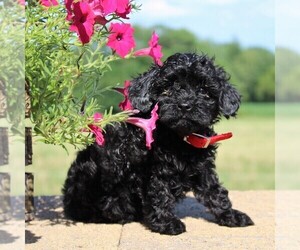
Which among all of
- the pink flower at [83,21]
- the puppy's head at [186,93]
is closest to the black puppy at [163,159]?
the puppy's head at [186,93]

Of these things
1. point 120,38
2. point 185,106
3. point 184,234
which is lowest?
point 184,234

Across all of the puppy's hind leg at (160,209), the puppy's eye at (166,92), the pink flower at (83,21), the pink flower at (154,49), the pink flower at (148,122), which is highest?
the pink flower at (83,21)

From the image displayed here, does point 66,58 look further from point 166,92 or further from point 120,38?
point 166,92

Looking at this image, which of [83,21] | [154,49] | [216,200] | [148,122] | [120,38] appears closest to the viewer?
[83,21]

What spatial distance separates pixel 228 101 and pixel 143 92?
584 millimetres

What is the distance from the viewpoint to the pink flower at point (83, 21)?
328 cm

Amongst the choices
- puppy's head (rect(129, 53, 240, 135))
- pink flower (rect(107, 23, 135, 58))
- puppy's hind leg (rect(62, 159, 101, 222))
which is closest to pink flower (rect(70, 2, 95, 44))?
pink flower (rect(107, 23, 135, 58))

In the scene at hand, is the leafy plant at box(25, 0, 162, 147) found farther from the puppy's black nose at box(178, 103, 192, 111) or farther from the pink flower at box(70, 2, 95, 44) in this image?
the puppy's black nose at box(178, 103, 192, 111)

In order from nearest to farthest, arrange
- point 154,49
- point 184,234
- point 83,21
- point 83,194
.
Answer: point 83,21, point 184,234, point 154,49, point 83,194

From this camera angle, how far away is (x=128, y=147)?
426 centimetres

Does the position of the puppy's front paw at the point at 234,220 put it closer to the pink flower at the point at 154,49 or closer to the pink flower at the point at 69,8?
the pink flower at the point at 154,49

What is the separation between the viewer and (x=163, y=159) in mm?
4141

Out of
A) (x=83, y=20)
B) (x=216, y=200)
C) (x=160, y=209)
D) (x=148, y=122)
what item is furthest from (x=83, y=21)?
(x=216, y=200)

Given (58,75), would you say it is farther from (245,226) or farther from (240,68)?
(240,68)
